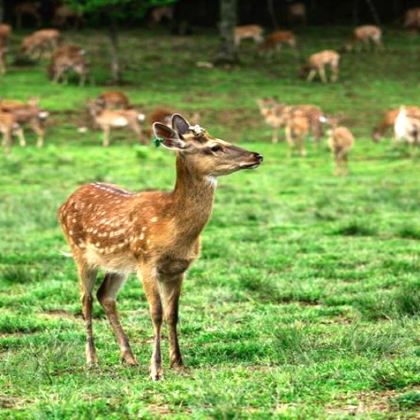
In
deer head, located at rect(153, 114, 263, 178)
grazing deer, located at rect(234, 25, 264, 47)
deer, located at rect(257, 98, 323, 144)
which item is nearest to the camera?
deer head, located at rect(153, 114, 263, 178)

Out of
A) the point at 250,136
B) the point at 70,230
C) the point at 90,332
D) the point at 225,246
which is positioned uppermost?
the point at 70,230

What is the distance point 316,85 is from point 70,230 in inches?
1093

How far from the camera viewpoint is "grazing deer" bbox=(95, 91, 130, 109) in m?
29.4

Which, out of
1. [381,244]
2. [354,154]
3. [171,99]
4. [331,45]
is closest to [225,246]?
[381,244]

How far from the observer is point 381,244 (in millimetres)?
12734

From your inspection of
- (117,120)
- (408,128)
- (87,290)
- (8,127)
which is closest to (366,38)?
(117,120)

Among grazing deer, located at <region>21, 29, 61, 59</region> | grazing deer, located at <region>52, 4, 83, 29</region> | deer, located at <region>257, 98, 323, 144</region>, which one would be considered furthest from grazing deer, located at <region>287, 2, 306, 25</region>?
deer, located at <region>257, 98, 323, 144</region>

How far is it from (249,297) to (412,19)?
114 ft

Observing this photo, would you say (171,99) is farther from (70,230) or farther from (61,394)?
(61,394)

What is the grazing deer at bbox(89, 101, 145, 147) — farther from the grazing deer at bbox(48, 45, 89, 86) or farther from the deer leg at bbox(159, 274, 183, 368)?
the deer leg at bbox(159, 274, 183, 368)

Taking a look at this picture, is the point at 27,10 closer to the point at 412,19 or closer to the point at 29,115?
the point at 412,19

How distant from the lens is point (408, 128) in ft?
80.1

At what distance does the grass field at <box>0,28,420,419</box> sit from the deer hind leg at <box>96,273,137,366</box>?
13cm

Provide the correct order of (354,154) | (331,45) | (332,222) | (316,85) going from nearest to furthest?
1. (332,222)
2. (354,154)
3. (316,85)
4. (331,45)
